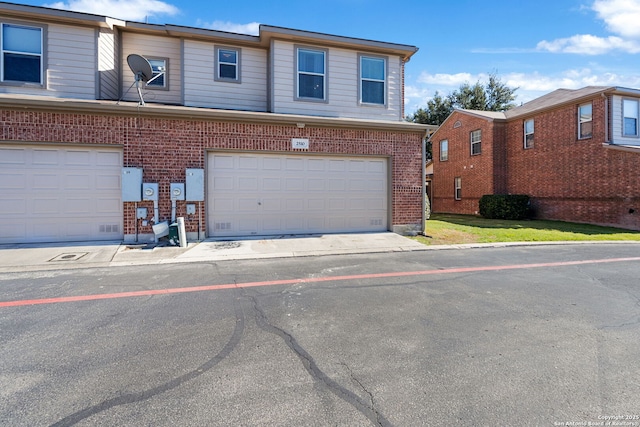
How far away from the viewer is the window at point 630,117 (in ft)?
47.0

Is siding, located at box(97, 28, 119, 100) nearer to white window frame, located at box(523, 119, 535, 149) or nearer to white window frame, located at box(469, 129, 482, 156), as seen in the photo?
white window frame, located at box(469, 129, 482, 156)

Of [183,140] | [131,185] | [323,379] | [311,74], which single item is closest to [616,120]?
[311,74]

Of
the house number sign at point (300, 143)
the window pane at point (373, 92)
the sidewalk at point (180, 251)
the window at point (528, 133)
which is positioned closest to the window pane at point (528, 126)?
the window at point (528, 133)

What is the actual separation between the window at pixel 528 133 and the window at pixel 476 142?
243 centimetres

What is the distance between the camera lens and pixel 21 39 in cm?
915

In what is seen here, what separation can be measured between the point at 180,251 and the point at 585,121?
17.9 m

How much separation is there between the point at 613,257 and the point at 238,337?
8.86m

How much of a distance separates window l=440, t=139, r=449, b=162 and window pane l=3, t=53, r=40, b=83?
22.0 metres

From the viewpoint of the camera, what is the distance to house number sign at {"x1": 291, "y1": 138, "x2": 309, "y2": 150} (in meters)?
9.82

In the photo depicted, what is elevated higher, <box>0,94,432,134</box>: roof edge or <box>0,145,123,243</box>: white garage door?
<box>0,94,432,134</box>: roof edge

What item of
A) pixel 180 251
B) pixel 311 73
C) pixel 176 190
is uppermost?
pixel 311 73

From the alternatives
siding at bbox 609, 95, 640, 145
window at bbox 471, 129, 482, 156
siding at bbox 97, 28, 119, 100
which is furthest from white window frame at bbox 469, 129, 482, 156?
siding at bbox 97, 28, 119, 100

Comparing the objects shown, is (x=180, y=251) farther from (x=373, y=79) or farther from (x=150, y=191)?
(x=373, y=79)

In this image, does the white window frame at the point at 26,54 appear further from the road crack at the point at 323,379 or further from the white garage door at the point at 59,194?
the road crack at the point at 323,379
